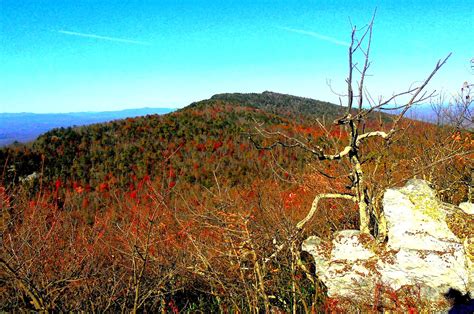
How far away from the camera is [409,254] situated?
3.47m

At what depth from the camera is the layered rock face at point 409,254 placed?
133 inches

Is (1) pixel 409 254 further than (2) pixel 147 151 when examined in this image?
No

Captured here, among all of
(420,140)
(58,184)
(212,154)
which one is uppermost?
(420,140)

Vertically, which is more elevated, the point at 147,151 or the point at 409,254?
the point at 409,254

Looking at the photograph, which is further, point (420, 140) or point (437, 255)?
point (420, 140)

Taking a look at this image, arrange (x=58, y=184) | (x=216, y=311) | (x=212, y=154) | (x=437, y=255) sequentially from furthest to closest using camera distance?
1. (x=212, y=154)
2. (x=58, y=184)
3. (x=216, y=311)
4. (x=437, y=255)

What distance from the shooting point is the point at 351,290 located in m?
3.72

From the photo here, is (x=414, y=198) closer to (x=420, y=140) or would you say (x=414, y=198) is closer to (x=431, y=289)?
(x=431, y=289)

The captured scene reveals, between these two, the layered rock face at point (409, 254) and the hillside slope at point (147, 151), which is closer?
the layered rock face at point (409, 254)

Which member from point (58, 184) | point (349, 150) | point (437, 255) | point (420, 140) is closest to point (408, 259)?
point (437, 255)

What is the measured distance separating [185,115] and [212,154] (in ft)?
25.0

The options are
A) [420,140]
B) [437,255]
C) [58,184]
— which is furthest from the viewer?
[58,184]

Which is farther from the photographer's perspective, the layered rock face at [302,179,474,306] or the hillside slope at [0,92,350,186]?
the hillside slope at [0,92,350,186]

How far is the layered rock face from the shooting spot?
3.39m
